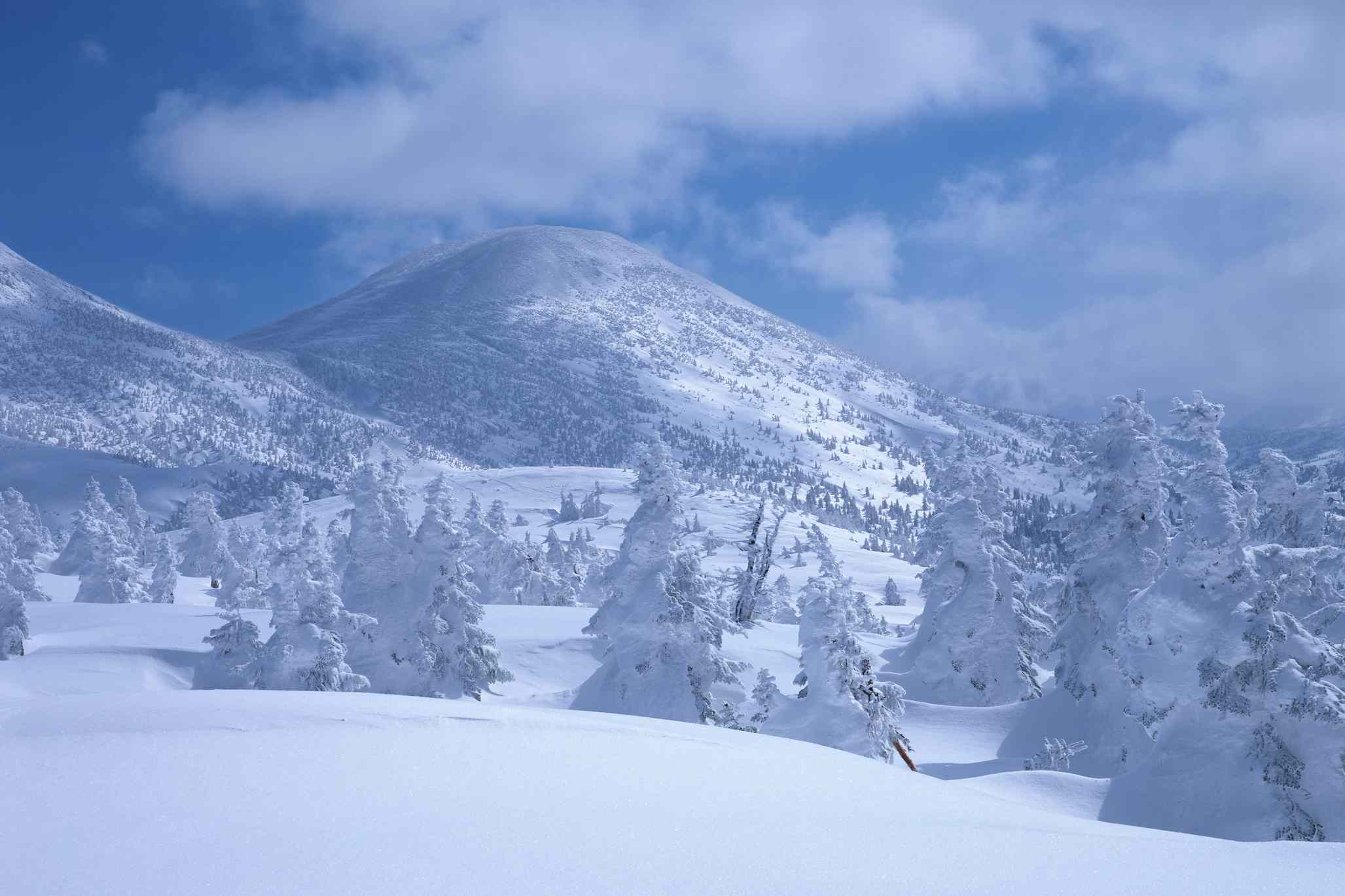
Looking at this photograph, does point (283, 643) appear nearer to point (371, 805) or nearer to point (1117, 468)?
point (371, 805)

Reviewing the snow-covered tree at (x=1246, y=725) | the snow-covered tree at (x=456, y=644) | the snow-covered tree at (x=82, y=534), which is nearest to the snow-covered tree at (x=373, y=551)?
the snow-covered tree at (x=456, y=644)

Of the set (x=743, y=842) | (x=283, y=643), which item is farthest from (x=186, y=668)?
(x=743, y=842)

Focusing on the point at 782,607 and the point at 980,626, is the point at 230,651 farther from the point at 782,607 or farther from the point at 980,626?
the point at 782,607

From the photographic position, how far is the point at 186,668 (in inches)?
1265

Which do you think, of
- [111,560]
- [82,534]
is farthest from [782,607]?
[82,534]

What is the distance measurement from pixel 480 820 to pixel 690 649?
19.5m

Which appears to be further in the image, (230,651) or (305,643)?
(230,651)

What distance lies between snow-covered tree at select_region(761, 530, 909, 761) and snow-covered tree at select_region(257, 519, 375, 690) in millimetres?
13080

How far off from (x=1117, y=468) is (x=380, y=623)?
2659 centimetres

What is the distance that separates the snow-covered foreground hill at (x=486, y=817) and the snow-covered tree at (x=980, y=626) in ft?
79.8

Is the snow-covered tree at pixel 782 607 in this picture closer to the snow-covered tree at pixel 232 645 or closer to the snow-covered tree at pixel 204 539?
the snow-covered tree at pixel 204 539

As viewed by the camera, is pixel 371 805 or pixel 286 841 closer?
pixel 286 841

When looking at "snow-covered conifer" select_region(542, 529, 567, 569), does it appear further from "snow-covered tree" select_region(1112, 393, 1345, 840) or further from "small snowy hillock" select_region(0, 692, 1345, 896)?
"small snowy hillock" select_region(0, 692, 1345, 896)

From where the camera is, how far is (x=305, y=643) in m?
22.2
